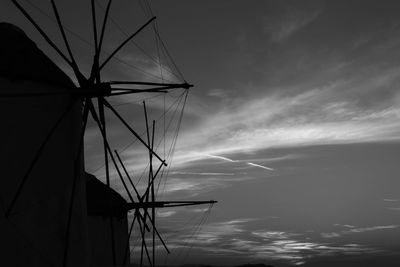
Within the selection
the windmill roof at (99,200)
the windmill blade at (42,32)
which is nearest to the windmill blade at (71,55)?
the windmill blade at (42,32)

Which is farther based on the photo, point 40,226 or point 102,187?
point 102,187

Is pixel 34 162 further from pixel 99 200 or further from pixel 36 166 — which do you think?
pixel 99 200

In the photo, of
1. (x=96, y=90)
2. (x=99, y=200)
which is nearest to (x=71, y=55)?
(x=96, y=90)

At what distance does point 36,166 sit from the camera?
1432 centimetres

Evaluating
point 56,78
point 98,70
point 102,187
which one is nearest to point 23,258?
point 56,78

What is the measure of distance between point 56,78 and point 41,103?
46.7 inches

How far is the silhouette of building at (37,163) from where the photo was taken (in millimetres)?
13719

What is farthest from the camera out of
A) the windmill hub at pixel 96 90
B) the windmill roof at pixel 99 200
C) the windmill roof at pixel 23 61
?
the windmill roof at pixel 99 200

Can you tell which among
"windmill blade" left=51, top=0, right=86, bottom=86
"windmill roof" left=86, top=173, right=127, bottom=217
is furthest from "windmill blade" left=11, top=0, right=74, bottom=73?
"windmill roof" left=86, top=173, right=127, bottom=217

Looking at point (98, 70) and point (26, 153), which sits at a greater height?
point (98, 70)

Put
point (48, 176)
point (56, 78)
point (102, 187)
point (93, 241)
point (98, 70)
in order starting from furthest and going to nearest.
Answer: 1. point (102, 187)
2. point (93, 241)
3. point (98, 70)
4. point (56, 78)
5. point (48, 176)

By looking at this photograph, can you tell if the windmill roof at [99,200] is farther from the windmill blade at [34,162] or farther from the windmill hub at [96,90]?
the windmill blade at [34,162]

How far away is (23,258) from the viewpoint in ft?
44.9

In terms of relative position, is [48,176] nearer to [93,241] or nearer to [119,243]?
[93,241]
